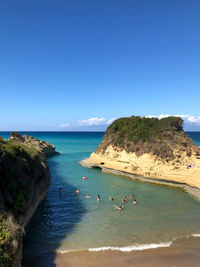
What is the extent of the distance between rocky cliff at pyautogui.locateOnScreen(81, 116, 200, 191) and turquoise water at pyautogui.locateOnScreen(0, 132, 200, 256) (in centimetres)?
459

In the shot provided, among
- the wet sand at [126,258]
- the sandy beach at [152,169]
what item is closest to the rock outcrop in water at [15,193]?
the wet sand at [126,258]

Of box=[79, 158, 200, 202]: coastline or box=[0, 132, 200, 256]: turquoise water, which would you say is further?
box=[79, 158, 200, 202]: coastline

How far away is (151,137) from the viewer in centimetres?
3909

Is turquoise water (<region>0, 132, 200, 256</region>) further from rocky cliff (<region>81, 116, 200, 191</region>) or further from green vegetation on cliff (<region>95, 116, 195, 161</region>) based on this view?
green vegetation on cliff (<region>95, 116, 195, 161</region>)

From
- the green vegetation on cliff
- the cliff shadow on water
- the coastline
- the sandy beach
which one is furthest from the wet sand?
the green vegetation on cliff

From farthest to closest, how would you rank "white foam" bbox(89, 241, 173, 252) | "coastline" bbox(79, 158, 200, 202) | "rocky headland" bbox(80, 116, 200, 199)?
"rocky headland" bbox(80, 116, 200, 199) → "coastline" bbox(79, 158, 200, 202) → "white foam" bbox(89, 241, 173, 252)

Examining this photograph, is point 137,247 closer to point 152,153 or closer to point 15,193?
point 15,193

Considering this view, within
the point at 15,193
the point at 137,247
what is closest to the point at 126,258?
the point at 137,247

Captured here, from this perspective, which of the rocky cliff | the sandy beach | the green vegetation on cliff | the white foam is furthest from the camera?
the green vegetation on cliff

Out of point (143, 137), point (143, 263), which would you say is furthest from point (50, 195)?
point (143, 137)

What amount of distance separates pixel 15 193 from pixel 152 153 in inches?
1108

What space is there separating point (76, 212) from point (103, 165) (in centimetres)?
2373

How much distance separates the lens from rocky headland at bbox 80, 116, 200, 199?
3206 centimetres

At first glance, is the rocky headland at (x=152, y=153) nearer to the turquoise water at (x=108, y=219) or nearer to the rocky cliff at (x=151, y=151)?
the rocky cliff at (x=151, y=151)
